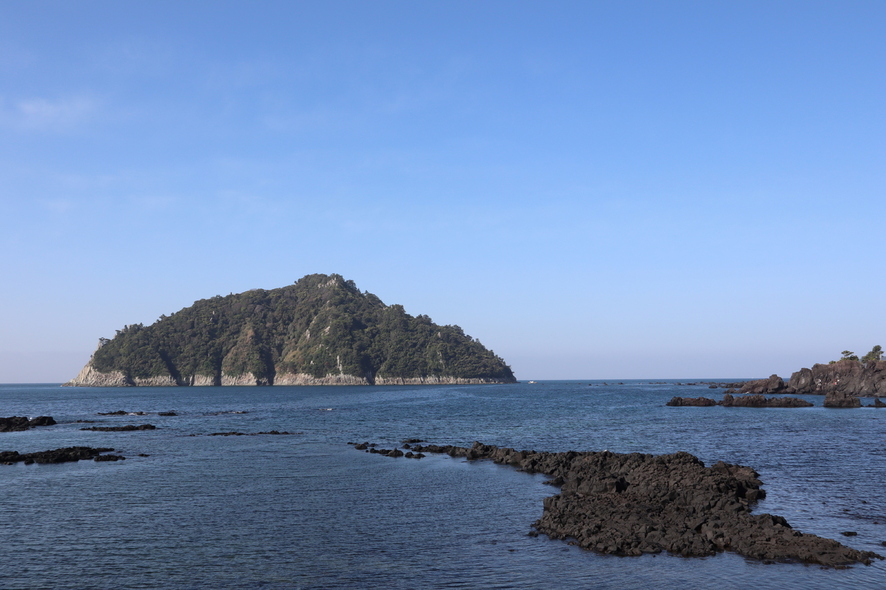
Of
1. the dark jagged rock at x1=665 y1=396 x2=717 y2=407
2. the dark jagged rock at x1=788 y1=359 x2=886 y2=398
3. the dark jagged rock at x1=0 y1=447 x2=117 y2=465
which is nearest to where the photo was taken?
the dark jagged rock at x1=0 y1=447 x2=117 y2=465

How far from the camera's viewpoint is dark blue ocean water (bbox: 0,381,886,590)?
66.6 ft

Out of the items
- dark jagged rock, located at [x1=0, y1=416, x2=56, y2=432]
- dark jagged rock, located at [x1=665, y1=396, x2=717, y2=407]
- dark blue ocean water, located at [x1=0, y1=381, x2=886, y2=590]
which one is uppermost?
dark blue ocean water, located at [x1=0, y1=381, x2=886, y2=590]

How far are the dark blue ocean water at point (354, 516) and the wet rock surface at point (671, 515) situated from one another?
0.88 meters

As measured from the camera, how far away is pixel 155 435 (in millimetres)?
70188

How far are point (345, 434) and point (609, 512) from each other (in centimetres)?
4739

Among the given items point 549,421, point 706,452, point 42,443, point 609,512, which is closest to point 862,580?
point 609,512

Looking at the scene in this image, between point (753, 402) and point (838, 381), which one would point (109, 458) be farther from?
point (838, 381)

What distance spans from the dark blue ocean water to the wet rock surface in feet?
2.89

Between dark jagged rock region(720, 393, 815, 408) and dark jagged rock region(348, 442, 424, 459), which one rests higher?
dark jagged rock region(348, 442, 424, 459)

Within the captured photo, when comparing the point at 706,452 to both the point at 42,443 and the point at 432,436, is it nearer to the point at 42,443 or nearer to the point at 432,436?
the point at 432,436

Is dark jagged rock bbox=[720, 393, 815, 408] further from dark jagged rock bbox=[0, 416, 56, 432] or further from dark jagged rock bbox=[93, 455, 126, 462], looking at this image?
dark jagged rock bbox=[0, 416, 56, 432]

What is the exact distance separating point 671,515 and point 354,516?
14829mm

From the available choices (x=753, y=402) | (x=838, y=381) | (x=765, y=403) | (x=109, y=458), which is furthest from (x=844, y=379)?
(x=109, y=458)

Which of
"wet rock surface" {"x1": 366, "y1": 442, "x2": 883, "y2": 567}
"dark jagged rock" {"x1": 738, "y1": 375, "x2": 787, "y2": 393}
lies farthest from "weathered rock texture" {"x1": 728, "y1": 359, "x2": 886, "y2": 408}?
"wet rock surface" {"x1": 366, "y1": 442, "x2": 883, "y2": 567}
